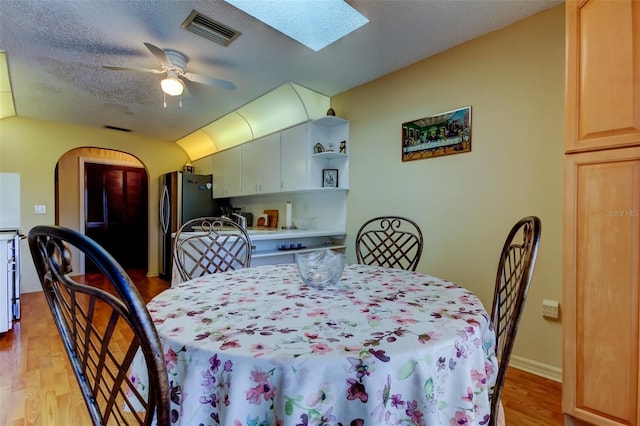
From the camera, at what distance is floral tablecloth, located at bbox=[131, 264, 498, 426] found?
1.98 ft

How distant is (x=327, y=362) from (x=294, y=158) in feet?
9.55

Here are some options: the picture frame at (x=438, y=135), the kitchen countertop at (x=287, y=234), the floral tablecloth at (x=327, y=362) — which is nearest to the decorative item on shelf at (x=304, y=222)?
the kitchen countertop at (x=287, y=234)

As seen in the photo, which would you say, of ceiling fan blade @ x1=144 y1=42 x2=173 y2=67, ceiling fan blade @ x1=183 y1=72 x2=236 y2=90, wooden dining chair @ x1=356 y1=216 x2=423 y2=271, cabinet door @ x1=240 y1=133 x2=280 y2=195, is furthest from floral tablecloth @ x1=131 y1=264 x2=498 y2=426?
cabinet door @ x1=240 y1=133 x2=280 y2=195

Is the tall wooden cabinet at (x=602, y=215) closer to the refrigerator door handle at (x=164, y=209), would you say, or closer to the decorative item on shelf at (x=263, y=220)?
the decorative item on shelf at (x=263, y=220)

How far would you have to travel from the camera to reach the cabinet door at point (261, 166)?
363 cm

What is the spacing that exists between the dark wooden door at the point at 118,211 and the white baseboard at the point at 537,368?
20.0ft

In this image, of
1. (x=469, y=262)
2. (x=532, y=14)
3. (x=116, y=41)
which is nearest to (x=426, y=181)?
(x=469, y=262)

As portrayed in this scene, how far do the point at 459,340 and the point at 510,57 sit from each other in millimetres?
2132

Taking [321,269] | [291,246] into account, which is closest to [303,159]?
[291,246]

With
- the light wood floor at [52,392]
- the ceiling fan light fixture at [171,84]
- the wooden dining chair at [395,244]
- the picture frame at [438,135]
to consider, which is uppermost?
the ceiling fan light fixture at [171,84]

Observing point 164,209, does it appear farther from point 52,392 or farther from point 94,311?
point 94,311

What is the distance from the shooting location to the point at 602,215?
1340mm

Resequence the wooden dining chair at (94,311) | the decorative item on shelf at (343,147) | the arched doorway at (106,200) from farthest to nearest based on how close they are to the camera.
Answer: the arched doorway at (106,200), the decorative item on shelf at (343,147), the wooden dining chair at (94,311)

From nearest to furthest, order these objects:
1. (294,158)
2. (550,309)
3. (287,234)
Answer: (550,309) < (287,234) < (294,158)
